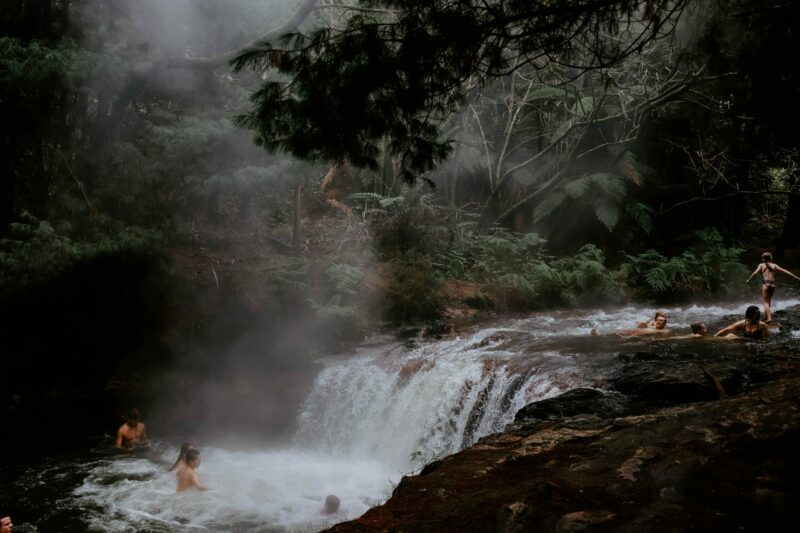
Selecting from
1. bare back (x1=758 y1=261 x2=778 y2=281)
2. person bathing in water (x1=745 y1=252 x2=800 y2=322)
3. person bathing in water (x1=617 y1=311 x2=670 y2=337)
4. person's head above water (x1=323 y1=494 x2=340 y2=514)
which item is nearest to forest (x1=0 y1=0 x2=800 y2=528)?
person bathing in water (x1=745 y1=252 x2=800 y2=322)

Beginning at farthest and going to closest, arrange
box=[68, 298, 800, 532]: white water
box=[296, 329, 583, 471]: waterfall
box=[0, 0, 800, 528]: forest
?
box=[296, 329, 583, 471]: waterfall, box=[68, 298, 800, 532]: white water, box=[0, 0, 800, 528]: forest

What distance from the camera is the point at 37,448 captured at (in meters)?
9.04

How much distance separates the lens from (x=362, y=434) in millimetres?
9039

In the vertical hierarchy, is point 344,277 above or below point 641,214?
below

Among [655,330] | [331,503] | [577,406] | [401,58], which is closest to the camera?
[401,58]

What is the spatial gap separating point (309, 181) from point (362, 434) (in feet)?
22.3

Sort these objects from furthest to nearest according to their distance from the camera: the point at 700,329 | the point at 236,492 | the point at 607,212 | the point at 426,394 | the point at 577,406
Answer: the point at 607,212 < the point at 700,329 < the point at 426,394 < the point at 236,492 < the point at 577,406

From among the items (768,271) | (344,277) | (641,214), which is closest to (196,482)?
(344,277)

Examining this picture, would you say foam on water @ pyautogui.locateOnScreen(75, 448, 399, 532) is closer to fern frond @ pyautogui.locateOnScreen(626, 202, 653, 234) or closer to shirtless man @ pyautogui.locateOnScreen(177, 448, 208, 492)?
shirtless man @ pyautogui.locateOnScreen(177, 448, 208, 492)

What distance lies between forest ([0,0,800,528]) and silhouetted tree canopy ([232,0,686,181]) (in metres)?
0.02

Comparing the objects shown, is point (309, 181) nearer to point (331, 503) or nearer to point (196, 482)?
A: point (196, 482)

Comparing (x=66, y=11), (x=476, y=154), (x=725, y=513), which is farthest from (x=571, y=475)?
(x=476, y=154)

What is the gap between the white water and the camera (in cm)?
697

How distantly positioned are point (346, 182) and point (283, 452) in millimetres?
11795
